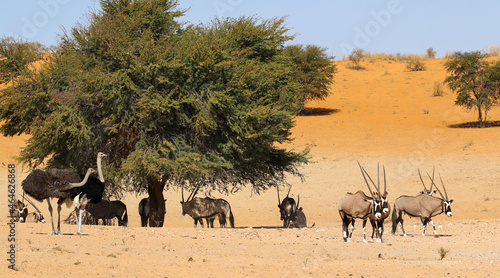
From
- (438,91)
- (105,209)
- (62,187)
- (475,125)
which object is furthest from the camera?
(438,91)

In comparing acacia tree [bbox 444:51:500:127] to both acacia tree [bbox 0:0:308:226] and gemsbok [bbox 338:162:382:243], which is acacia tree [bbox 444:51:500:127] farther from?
gemsbok [bbox 338:162:382:243]

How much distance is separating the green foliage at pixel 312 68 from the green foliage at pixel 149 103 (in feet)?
102

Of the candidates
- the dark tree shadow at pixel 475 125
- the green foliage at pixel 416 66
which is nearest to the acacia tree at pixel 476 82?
the dark tree shadow at pixel 475 125

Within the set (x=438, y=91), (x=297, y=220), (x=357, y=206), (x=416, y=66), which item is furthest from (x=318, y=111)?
(x=357, y=206)

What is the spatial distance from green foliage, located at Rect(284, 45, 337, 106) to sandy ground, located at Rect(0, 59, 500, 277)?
5.94 feet

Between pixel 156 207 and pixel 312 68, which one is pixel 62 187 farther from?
pixel 312 68

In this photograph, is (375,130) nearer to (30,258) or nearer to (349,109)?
(349,109)

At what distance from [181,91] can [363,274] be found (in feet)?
35.1

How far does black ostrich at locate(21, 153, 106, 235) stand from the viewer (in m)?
14.6

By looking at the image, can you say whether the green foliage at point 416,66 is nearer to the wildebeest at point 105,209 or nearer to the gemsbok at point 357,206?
the wildebeest at point 105,209

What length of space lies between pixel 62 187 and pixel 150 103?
475 centimetres

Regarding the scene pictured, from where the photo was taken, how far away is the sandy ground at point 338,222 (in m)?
11.3

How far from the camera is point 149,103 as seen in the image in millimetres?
18781

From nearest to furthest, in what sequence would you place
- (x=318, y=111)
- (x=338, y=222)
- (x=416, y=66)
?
(x=338, y=222), (x=318, y=111), (x=416, y=66)
